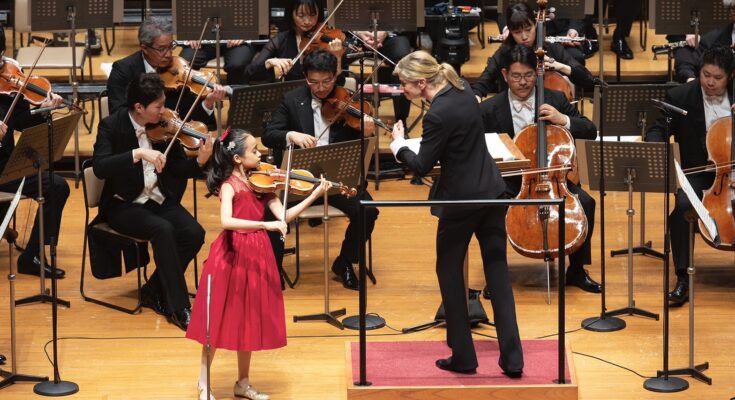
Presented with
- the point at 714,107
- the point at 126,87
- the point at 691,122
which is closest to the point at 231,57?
the point at 126,87

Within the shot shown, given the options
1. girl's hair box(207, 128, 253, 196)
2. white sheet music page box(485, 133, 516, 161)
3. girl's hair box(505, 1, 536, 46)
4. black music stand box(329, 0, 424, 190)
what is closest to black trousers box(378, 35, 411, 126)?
black music stand box(329, 0, 424, 190)

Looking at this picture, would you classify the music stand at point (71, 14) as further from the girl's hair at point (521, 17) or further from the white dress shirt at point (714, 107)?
the white dress shirt at point (714, 107)

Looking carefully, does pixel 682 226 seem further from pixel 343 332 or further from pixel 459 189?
pixel 459 189

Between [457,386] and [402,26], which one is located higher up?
[402,26]

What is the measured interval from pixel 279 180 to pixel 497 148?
47.5 inches

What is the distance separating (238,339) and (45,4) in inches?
141

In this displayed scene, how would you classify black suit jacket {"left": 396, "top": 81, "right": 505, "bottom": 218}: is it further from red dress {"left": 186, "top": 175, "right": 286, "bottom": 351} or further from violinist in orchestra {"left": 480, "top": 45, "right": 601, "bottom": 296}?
violinist in orchestra {"left": 480, "top": 45, "right": 601, "bottom": 296}

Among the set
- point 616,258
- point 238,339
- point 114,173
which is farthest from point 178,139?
point 616,258

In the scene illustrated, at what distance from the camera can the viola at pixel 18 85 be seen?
6.75 metres

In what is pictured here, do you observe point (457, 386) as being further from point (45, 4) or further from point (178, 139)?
point (45, 4)

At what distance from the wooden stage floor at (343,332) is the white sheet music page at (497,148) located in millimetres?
835

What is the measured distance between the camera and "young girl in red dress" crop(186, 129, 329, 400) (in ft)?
17.6

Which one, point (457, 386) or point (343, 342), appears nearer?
point (457, 386)

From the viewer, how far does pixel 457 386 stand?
17.2ft
